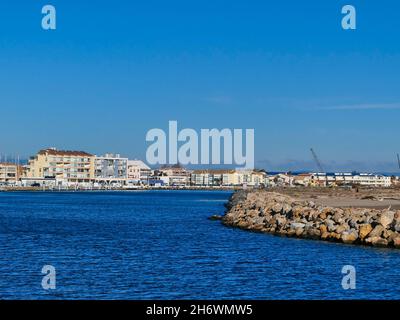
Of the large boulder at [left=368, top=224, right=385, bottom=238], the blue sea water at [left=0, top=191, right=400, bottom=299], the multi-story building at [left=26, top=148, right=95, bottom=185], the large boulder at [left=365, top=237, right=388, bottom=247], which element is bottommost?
the blue sea water at [left=0, top=191, right=400, bottom=299]

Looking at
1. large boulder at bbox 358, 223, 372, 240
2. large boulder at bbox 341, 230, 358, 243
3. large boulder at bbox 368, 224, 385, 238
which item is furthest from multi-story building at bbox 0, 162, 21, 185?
large boulder at bbox 368, 224, 385, 238

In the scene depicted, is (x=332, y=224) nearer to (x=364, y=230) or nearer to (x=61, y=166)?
(x=364, y=230)

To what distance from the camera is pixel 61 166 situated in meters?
182

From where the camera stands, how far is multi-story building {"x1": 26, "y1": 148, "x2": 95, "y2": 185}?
180038 mm

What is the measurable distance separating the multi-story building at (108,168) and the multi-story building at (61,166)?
323 cm

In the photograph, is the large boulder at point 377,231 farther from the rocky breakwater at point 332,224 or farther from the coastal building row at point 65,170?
the coastal building row at point 65,170

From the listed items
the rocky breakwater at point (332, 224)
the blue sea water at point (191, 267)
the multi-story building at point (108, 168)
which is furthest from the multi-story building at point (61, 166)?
the blue sea water at point (191, 267)

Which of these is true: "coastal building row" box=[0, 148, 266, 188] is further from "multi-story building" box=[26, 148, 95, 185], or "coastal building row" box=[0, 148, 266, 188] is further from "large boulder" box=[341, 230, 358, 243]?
"large boulder" box=[341, 230, 358, 243]

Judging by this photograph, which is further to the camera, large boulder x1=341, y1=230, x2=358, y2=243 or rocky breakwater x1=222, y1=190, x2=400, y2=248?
large boulder x1=341, y1=230, x2=358, y2=243

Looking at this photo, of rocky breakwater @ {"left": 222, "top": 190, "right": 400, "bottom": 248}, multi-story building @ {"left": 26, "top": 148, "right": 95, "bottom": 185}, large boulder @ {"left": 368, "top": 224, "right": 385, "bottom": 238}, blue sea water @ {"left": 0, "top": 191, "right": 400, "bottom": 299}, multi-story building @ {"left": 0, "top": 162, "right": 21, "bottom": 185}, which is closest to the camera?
blue sea water @ {"left": 0, "top": 191, "right": 400, "bottom": 299}

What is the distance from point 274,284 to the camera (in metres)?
18.8

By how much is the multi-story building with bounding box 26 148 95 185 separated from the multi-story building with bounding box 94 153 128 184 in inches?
127
